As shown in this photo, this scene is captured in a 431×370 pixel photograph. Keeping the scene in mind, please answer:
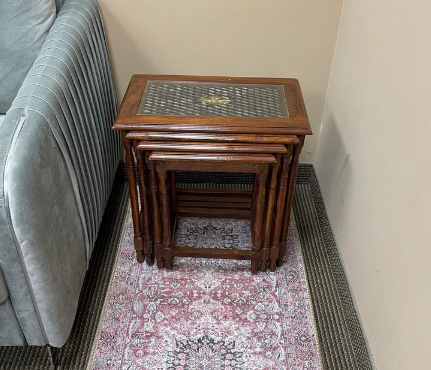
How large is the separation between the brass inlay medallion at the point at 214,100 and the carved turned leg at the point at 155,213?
23 cm

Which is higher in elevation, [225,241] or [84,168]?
[84,168]

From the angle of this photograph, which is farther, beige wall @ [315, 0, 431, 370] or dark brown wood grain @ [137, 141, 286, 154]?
dark brown wood grain @ [137, 141, 286, 154]

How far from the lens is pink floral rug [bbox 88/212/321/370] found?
1235 millimetres

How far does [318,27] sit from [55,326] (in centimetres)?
118

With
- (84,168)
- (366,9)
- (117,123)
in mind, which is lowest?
(84,168)

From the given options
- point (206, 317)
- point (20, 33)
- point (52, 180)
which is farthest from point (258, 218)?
point (20, 33)

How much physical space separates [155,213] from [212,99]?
36cm

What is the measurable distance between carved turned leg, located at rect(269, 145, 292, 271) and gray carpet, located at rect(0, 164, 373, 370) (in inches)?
5.5

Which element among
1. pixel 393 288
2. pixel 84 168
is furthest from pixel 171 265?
pixel 393 288

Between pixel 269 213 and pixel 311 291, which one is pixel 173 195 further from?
pixel 311 291

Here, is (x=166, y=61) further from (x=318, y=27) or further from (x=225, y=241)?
(x=225, y=241)

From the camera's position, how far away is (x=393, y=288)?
3.53ft

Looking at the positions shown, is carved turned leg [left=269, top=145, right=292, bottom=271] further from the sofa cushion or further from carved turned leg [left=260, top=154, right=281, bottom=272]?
the sofa cushion

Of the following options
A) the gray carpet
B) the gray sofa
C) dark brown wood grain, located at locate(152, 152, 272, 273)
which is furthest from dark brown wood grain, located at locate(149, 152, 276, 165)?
the gray carpet
